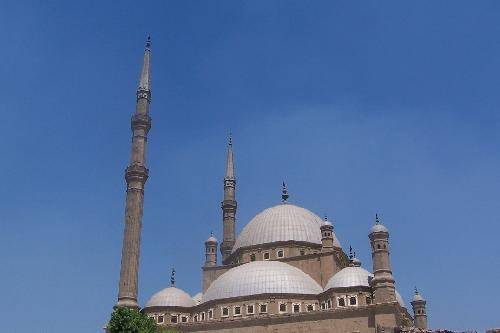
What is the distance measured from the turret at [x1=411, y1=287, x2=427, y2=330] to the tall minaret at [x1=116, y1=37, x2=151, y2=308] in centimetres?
1926

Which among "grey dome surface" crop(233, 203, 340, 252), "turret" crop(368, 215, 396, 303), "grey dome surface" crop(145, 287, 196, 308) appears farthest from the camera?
"grey dome surface" crop(233, 203, 340, 252)

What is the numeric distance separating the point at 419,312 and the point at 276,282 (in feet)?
40.9

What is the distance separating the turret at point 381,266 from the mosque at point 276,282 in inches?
2.1

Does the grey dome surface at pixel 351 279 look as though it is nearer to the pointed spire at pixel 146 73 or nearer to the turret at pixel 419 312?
the turret at pixel 419 312

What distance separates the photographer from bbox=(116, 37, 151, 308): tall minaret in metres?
34.5

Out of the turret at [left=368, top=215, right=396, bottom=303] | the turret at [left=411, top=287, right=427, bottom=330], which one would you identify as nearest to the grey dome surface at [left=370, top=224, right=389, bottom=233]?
the turret at [left=368, top=215, right=396, bottom=303]

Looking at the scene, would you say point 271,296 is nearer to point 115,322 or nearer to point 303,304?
point 303,304

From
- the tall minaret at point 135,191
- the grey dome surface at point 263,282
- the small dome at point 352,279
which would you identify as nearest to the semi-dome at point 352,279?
the small dome at point 352,279

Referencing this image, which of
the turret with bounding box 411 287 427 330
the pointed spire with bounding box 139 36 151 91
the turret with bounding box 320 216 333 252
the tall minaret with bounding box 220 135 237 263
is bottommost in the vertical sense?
the turret with bounding box 411 287 427 330

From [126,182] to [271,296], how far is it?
12522 mm

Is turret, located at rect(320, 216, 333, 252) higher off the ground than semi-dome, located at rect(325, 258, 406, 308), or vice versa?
turret, located at rect(320, 216, 333, 252)

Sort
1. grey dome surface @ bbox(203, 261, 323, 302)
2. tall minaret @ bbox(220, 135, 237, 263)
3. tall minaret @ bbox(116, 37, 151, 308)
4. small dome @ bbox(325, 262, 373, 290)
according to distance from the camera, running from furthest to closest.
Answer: tall minaret @ bbox(220, 135, 237, 263), tall minaret @ bbox(116, 37, 151, 308), grey dome surface @ bbox(203, 261, 323, 302), small dome @ bbox(325, 262, 373, 290)

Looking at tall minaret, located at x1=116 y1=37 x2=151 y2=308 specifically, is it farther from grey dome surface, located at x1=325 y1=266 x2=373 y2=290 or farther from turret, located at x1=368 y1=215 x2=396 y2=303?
turret, located at x1=368 y1=215 x2=396 y2=303

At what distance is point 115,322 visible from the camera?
2320 centimetres
